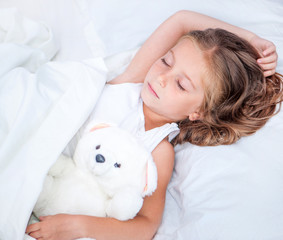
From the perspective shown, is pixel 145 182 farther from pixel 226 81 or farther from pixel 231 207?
pixel 226 81

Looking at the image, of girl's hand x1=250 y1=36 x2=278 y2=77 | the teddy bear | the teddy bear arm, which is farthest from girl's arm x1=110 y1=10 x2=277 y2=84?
the teddy bear arm

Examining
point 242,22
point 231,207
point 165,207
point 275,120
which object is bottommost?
point 165,207

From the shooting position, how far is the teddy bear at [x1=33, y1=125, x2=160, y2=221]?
79 centimetres

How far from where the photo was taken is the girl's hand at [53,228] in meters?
0.79

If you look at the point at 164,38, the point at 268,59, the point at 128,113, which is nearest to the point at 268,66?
the point at 268,59

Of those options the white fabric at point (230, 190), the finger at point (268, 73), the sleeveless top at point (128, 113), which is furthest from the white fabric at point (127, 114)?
the finger at point (268, 73)

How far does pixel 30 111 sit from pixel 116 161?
0.99ft

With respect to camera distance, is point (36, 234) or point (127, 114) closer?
point (36, 234)

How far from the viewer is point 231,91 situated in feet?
3.32

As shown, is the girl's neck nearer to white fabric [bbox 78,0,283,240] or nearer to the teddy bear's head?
white fabric [bbox 78,0,283,240]

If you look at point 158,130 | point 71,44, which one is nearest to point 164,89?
point 158,130

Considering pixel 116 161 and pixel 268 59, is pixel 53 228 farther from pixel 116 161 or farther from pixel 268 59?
pixel 268 59

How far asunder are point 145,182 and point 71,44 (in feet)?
2.50

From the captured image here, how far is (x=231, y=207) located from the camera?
851mm
